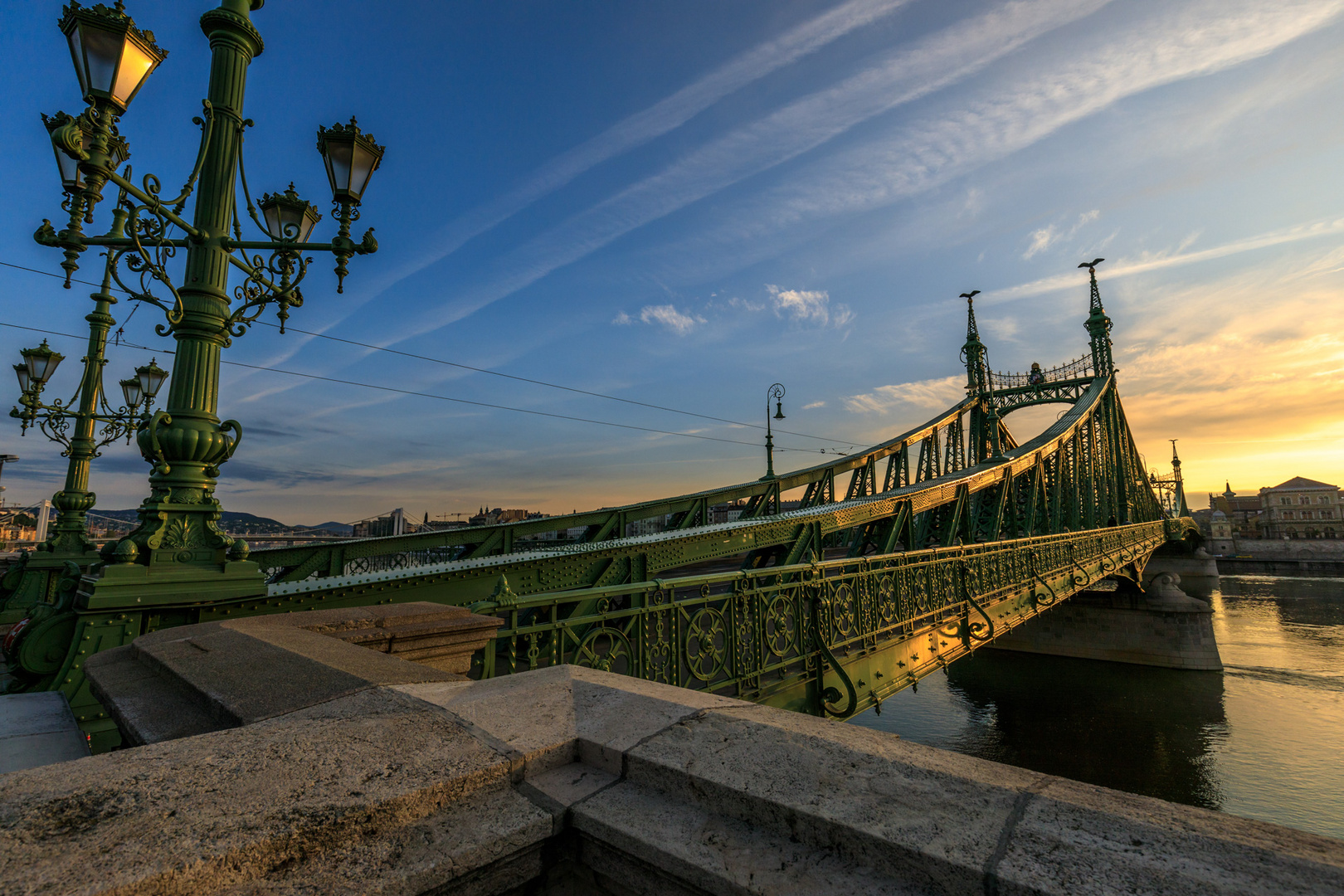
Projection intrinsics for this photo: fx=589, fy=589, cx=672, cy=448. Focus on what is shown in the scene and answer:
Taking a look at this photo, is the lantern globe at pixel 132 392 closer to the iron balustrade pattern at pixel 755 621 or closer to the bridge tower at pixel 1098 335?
the iron balustrade pattern at pixel 755 621

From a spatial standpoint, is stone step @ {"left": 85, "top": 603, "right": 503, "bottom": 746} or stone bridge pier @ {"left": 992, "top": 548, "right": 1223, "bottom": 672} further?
stone bridge pier @ {"left": 992, "top": 548, "right": 1223, "bottom": 672}

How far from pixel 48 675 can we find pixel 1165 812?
20.4ft

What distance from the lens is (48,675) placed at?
4.14 m

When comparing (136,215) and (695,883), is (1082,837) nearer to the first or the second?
(695,883)

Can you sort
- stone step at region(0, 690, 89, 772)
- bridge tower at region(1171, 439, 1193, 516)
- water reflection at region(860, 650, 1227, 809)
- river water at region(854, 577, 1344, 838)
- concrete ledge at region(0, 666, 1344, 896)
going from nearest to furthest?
concrete ledge at region(0, 666, 1344, 896) → stone step at region(0, 690, 89, 772) → river water at region(854, 577, 1344, 838) → water reflection at region(860, 650, 1227, 809) → bridge tower at region(1171, 439, 1193, 516)

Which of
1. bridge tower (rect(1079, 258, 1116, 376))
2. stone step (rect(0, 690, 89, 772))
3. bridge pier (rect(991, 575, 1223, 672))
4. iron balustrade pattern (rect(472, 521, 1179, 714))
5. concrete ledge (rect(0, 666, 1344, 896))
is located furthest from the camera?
bridge tower (rect(1079, 258, 1116, 376))

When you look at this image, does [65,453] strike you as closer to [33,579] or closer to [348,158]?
[33,579]

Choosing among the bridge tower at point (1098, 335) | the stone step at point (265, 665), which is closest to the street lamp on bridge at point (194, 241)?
the stone step at point (265, 665)

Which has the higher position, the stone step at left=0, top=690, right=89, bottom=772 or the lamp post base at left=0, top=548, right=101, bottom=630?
the lamp post base at left=0, top=548, right=101, bottom=630

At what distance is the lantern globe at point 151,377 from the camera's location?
1059 cm

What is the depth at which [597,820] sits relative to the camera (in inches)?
59.3

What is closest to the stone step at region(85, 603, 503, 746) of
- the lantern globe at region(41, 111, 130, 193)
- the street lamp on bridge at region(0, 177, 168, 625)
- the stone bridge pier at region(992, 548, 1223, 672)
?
the lantern globe at region(41, 111, 130, 193)

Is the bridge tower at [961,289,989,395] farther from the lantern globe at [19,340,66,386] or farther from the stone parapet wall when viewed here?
the stone parapet wall

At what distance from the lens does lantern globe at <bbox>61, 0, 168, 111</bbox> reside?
399 centimetres
